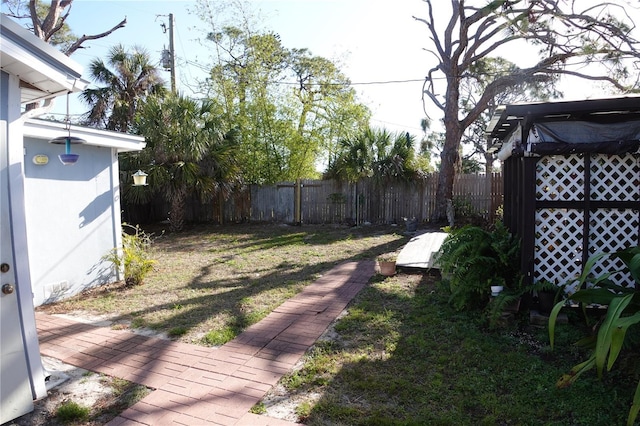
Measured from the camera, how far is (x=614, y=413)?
2574 millimetres

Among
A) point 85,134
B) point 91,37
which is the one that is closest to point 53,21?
point 91,37

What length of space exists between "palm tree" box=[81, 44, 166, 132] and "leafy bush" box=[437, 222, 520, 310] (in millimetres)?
13111

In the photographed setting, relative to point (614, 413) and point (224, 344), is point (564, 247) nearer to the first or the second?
point (614, 413)

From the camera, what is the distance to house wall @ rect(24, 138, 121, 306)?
517 cm

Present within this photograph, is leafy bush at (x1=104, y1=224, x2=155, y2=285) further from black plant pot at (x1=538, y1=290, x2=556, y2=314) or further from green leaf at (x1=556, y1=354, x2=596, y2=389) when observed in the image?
green leaf at (x1=556, y1=354, x2=596, y2=389)

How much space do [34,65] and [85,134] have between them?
9.56 ft

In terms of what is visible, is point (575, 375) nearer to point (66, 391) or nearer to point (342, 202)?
point (66, 391)

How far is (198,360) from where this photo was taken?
11.6 feet

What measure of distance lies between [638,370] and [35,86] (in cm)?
510

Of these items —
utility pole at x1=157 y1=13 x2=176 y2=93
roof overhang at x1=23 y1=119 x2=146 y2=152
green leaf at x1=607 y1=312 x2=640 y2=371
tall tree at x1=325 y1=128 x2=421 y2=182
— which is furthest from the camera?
utility pole at x1=157 y1=13 x2=176 y2=93

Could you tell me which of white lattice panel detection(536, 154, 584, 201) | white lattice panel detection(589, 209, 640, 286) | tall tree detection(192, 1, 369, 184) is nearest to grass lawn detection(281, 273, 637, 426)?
white lattice panel detection(589, 209, 640, 286)

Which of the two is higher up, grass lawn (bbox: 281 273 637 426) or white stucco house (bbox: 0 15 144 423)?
white stucco house (bbox: 0 15 144 423)

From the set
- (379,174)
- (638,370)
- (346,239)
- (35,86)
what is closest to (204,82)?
(379,174)

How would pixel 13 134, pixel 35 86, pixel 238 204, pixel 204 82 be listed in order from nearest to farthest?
pixel 13 134 < pixel 35 86 < pixel 238 204 < pixel 204 82
